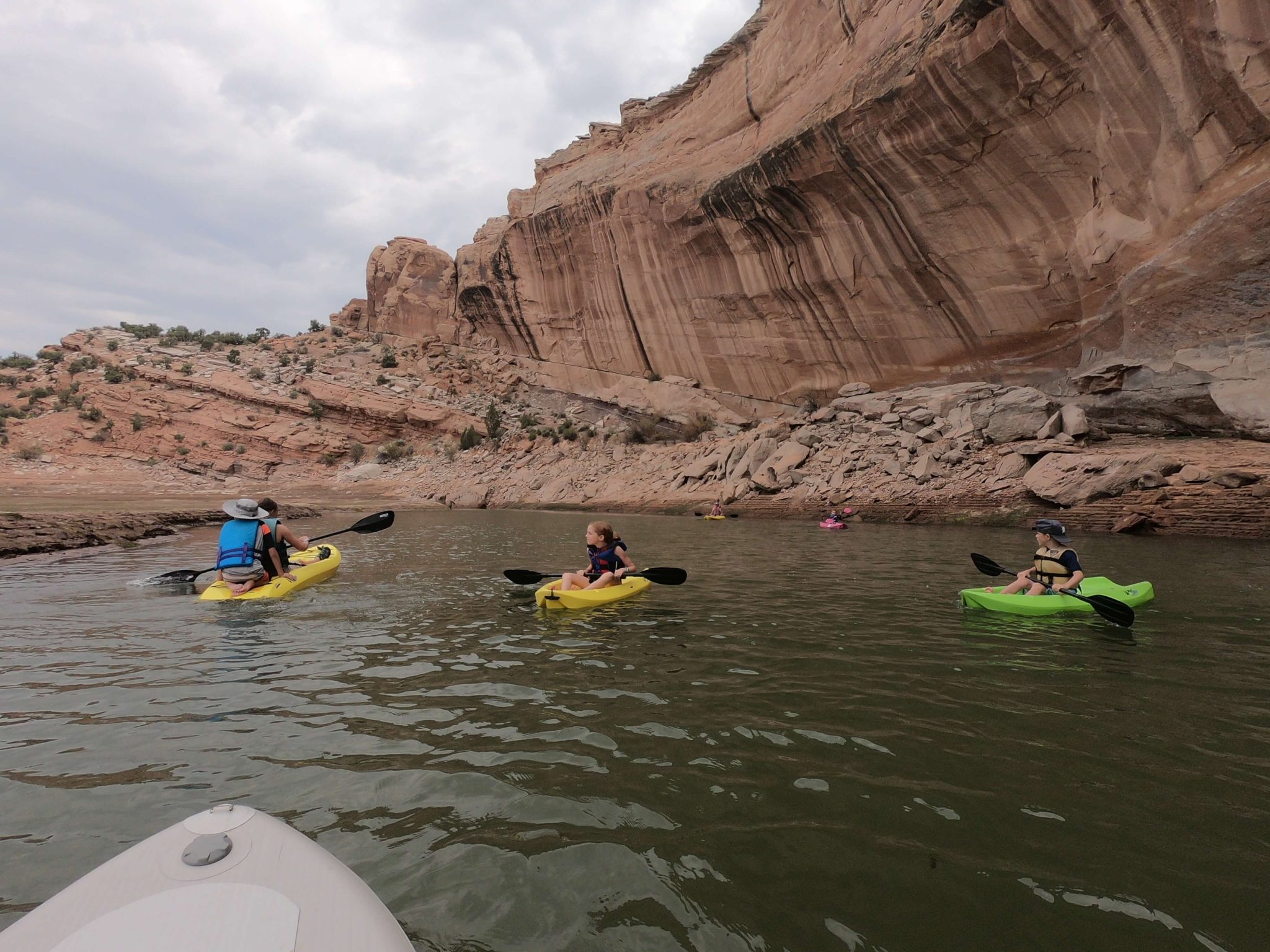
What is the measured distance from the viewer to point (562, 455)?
31.3m

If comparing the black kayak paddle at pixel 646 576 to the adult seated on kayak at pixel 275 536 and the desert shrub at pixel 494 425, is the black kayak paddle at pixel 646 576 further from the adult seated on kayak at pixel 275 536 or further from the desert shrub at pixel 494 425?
the desert shrub at pixel 494 425

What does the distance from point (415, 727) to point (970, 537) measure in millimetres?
12559

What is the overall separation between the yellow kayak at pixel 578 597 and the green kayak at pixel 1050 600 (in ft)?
11.6

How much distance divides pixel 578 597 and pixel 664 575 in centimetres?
135

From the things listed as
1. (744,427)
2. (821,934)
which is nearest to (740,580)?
(821,934)

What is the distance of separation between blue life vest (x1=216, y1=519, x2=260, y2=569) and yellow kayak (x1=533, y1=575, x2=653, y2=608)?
122 inches

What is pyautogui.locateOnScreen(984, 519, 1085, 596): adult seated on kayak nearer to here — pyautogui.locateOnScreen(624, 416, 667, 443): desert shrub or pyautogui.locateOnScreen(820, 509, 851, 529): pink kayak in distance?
pyautogui.locateOnScreen(820, 509, 851, 529): pink kayak in distance

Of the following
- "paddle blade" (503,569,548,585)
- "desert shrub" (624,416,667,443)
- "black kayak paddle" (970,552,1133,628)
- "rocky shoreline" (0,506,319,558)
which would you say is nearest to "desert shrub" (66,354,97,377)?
"rocky shoreline" (0,506,319,558)

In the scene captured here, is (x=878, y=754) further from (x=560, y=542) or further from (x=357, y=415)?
(x=357, y=415)

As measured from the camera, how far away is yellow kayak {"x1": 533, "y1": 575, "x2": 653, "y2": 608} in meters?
6.36

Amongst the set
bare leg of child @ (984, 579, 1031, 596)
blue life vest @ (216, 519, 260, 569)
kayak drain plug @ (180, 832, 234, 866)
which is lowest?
bare leg of child @ (984, 579, 1031, 596)

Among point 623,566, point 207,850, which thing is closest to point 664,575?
point 623,566

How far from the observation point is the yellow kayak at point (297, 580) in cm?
653

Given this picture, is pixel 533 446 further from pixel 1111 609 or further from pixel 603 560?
pixel 1111 609
